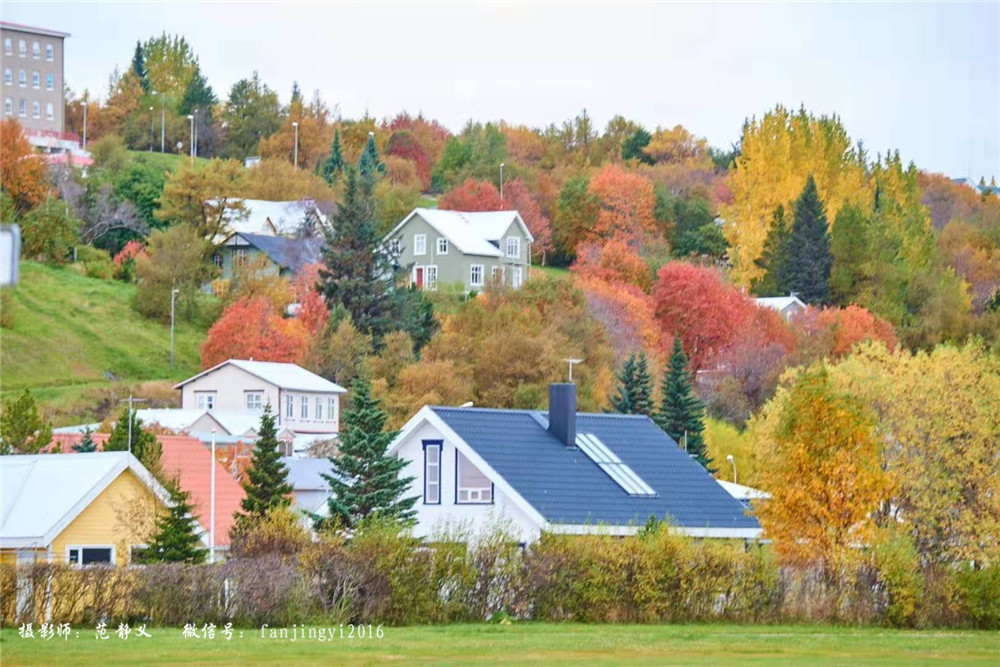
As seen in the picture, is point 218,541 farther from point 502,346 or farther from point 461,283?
point 461,283

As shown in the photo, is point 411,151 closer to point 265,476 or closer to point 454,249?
point 454,249

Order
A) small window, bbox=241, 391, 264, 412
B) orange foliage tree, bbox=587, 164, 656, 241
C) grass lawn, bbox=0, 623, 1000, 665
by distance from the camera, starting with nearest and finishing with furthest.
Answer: grass lawn, bbox=0, 623, 1000, 665 → small window, bbox=241, 391, 264, 412 → orange foliage tree, bbox=587, 164, 656, 241

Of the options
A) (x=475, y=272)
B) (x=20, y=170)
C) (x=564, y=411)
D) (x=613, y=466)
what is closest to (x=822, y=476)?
(x=613, y=466)

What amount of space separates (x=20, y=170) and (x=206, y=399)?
34902 mm

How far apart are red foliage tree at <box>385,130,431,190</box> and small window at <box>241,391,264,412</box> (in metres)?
83.0

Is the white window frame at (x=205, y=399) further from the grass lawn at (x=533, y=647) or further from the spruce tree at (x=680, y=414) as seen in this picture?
the grass lawn at (x=533, y=647)

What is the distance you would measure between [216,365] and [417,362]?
11.1 metres

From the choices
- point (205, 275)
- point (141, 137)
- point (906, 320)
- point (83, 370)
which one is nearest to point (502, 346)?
point (83, 370)

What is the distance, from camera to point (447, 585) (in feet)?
106

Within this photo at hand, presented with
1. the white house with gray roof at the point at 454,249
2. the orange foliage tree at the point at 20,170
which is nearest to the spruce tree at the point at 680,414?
the white house with gray roof at the point at 454,249

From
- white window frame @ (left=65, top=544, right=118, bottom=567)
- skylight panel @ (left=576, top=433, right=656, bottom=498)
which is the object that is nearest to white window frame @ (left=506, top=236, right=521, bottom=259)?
skylight panel @ (left=576, top=433, right=656, bottom=498)

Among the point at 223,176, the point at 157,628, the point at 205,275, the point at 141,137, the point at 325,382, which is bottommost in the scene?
the point at 157,628

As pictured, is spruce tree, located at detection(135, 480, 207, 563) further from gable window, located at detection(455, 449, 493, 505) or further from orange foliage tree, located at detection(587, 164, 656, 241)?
orange foliage tree, located at detection(587, 164, 656, 241)

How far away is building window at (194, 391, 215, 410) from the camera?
282 ft
